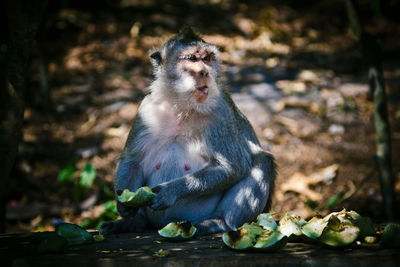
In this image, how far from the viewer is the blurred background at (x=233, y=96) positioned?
616 centimetres

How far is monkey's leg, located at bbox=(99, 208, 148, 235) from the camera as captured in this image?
3768 millimetres

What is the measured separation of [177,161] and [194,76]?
2.13ft

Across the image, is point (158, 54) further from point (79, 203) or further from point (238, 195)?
point (79, 203)

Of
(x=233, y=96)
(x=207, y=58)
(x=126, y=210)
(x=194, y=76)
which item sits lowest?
(x=126, y=210)

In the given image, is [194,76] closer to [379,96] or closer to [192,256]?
[192,256]

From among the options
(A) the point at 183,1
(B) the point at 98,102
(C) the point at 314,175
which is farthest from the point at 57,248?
(A) the point at 183,1

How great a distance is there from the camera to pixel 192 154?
3.94 metres

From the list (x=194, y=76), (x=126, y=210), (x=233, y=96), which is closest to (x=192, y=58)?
(x=194, y=76)

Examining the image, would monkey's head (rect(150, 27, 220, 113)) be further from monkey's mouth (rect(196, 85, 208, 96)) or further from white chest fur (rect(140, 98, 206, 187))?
white chest fur (rect(140, 98, 206, 187))

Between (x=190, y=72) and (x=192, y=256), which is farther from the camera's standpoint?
(x=190, y=72)

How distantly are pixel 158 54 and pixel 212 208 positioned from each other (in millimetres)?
1286

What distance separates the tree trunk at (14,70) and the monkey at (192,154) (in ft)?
2.79

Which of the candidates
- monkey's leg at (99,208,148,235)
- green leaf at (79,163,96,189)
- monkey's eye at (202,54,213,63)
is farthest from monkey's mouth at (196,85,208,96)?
green leaf at (79,163,96,189)

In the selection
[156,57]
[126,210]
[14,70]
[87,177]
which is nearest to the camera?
[14,70]
